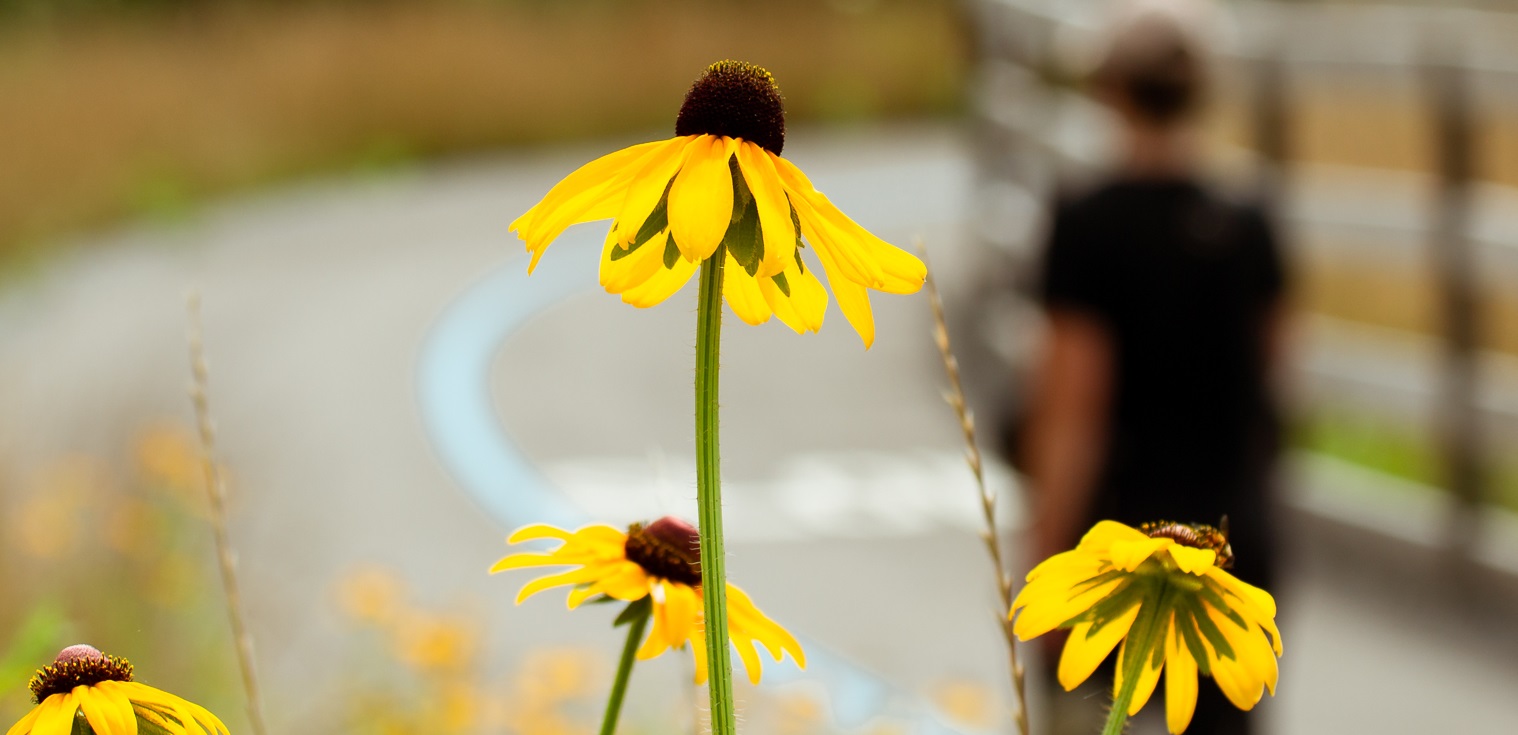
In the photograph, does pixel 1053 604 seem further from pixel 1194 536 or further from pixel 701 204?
pixel 701 204

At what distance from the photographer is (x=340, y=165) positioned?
1694cm

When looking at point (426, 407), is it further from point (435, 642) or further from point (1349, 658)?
point (435, 642)

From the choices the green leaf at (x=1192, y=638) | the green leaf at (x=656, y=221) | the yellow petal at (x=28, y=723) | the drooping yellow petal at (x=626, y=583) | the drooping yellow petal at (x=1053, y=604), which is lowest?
the green leaf at (x=1192, y=638)

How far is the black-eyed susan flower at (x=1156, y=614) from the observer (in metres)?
0.85

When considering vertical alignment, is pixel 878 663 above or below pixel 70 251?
below

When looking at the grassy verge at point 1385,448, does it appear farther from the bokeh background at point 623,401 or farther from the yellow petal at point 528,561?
the yellow petal at point 528,561

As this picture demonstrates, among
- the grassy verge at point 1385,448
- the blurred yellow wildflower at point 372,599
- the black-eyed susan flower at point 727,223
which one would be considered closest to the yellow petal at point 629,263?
the black-eyed susan flower at point 727,223

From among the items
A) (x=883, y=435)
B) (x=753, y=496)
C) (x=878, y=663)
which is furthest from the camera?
(x=883, y=435)

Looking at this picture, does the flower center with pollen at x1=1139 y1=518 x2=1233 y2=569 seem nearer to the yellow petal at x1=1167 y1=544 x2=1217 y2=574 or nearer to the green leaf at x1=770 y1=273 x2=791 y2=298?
the yellow petal at x1=1167 y1=544 x2=1217 y2=574

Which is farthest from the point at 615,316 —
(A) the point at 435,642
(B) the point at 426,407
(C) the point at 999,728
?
(A) the point at 435,642

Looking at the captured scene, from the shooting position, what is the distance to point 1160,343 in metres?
4.13

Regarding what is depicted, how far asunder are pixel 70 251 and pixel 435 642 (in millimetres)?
11219

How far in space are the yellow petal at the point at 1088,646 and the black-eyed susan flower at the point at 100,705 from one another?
379 mm

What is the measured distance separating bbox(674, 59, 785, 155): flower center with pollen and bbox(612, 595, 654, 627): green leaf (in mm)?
244
